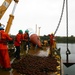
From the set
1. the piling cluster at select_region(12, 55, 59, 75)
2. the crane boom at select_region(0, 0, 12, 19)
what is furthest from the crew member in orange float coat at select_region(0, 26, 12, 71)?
the crane boom at select_region(0, 0, 12, 19)

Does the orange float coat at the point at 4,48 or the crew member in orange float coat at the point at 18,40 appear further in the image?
the crew member in orange float coat at the point at 18,40

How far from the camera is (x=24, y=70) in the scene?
37.0ft

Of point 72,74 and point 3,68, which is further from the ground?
point 3,68

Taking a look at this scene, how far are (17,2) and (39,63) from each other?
483cm

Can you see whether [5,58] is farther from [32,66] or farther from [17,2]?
[17,2]

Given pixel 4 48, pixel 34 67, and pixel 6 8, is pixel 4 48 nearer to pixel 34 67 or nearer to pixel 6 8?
pixel 34 67

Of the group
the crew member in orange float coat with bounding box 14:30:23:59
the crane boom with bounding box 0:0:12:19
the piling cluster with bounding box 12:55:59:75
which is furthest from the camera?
the crane boom with bounding box 0:0:12:19

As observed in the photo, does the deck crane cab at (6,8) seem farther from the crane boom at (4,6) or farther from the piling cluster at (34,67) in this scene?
the piling cluster at (34,67)

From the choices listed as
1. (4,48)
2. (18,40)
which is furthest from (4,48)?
(18,40)

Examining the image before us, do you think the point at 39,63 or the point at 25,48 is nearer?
the point at 39,63

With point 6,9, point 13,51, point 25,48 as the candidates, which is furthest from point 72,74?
point 6,9

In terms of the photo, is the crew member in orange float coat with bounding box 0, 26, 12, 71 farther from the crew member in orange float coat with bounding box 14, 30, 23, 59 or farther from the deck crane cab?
the deck crane cab

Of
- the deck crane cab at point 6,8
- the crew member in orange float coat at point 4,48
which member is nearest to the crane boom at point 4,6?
the deck crane cab at point 6,8

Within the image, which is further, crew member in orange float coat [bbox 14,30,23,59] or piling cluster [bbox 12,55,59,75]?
crew member in orange float coat [bbox 14,30,23,59]
